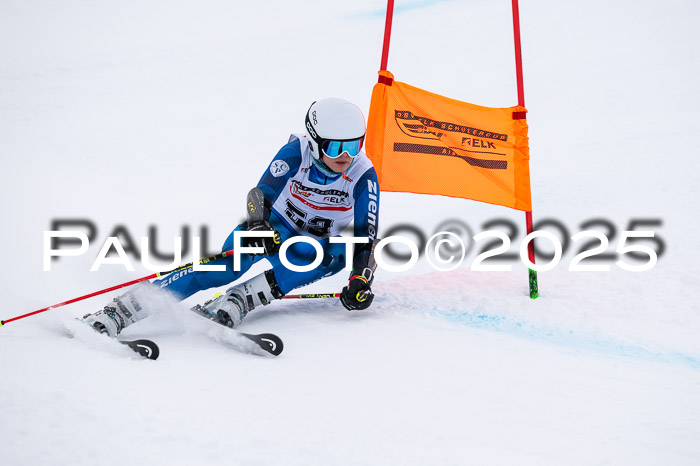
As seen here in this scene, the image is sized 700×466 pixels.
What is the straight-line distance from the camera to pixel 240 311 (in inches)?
145

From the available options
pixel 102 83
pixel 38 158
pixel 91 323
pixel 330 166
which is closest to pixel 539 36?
pixel 102 83

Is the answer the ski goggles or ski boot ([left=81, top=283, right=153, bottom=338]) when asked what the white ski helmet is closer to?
the ski goggles

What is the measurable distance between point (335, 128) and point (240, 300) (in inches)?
41.1

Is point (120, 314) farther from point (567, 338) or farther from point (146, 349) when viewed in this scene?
point (567, 338)

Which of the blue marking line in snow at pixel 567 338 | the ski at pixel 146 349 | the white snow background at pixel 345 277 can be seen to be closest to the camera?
the white snow background at pixel 345 277

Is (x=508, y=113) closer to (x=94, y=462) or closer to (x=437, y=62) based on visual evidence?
(x=94, y=462)

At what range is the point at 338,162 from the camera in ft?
12.0

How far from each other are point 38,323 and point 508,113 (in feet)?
10.0

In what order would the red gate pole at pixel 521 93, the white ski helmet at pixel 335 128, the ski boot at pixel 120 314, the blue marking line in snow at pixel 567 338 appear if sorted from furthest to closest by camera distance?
the red gate pole at pixel 521 93 < the blue marking line in snow at pixel 567 338 < the white ski helmet at pixel 335 128 < the ski boot at pixel 120 314

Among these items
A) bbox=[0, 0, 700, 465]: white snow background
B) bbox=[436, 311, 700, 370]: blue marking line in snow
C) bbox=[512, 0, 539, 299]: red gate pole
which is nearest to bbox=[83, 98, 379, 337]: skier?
bbox=[0, 0, 700, 465]: white snow background

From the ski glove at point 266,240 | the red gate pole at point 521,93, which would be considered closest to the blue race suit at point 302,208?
the ski glove at point 266,240

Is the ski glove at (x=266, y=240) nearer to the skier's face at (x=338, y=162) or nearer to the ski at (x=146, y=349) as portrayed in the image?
the skier's face at (x=338, y=162)

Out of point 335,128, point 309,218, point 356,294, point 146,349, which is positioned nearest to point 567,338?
point 356,294

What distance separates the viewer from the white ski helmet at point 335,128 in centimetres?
357
